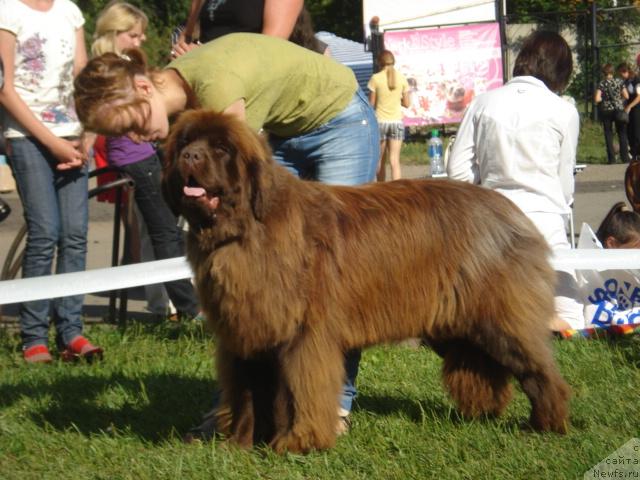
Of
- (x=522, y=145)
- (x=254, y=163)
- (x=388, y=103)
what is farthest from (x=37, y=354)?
(x=388, y=103)

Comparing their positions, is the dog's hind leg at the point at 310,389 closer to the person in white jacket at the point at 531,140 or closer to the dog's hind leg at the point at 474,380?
the dog's hind leg at the point at 474,380

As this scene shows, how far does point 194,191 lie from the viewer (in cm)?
365

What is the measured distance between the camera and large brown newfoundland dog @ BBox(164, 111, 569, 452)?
3.78 metres

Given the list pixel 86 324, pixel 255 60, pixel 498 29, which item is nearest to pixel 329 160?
pixel 255 60

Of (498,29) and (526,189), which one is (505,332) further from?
(498,29)

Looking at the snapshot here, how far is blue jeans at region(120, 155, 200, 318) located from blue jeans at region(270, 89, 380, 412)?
2.44m

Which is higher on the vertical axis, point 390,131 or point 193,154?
point 193,154

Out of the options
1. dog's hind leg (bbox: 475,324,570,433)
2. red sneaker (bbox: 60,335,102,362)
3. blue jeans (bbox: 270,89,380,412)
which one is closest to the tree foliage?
red sneaker (bbox: 60,335,102,362)

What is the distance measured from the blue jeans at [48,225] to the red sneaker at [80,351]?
0.06m

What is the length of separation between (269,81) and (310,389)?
1223mm

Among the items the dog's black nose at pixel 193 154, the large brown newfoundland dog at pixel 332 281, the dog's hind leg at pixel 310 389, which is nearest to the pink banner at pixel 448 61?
the large brown newfoundland dog at pixel 332 281

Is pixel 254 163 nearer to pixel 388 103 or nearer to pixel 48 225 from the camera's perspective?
pixel 48 225

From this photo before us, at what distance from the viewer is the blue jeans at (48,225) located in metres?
5.97

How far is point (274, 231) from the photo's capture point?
12.8 feet
